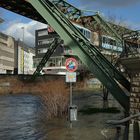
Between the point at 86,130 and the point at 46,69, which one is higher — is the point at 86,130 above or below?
below

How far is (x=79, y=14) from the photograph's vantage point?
37.1 m

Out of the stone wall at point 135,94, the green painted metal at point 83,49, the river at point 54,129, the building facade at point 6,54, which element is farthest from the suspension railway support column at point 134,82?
the building facade at point 6,54

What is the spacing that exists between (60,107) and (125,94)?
12.6ft

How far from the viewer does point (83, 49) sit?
81.3 feet

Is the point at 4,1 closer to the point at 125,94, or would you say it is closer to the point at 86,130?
the point at 125,94

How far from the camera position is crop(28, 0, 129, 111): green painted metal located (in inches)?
928

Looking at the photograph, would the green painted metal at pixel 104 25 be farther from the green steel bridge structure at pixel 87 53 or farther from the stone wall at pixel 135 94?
the stone wall at pixel 135 94

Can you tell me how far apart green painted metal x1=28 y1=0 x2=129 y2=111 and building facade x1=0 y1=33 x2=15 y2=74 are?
136 metres

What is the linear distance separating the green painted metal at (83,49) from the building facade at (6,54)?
136 metres

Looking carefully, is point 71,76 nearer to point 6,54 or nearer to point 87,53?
point 87,53

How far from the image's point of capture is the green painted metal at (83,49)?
77.3ft

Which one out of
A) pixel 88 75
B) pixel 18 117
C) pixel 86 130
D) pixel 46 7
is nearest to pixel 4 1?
pixel 46 7

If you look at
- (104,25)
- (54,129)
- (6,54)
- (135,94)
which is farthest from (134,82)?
(6,54)

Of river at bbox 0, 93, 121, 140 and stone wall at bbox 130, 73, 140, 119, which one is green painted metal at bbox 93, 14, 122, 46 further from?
stone wall at bbox 130, 73, 140, 119
